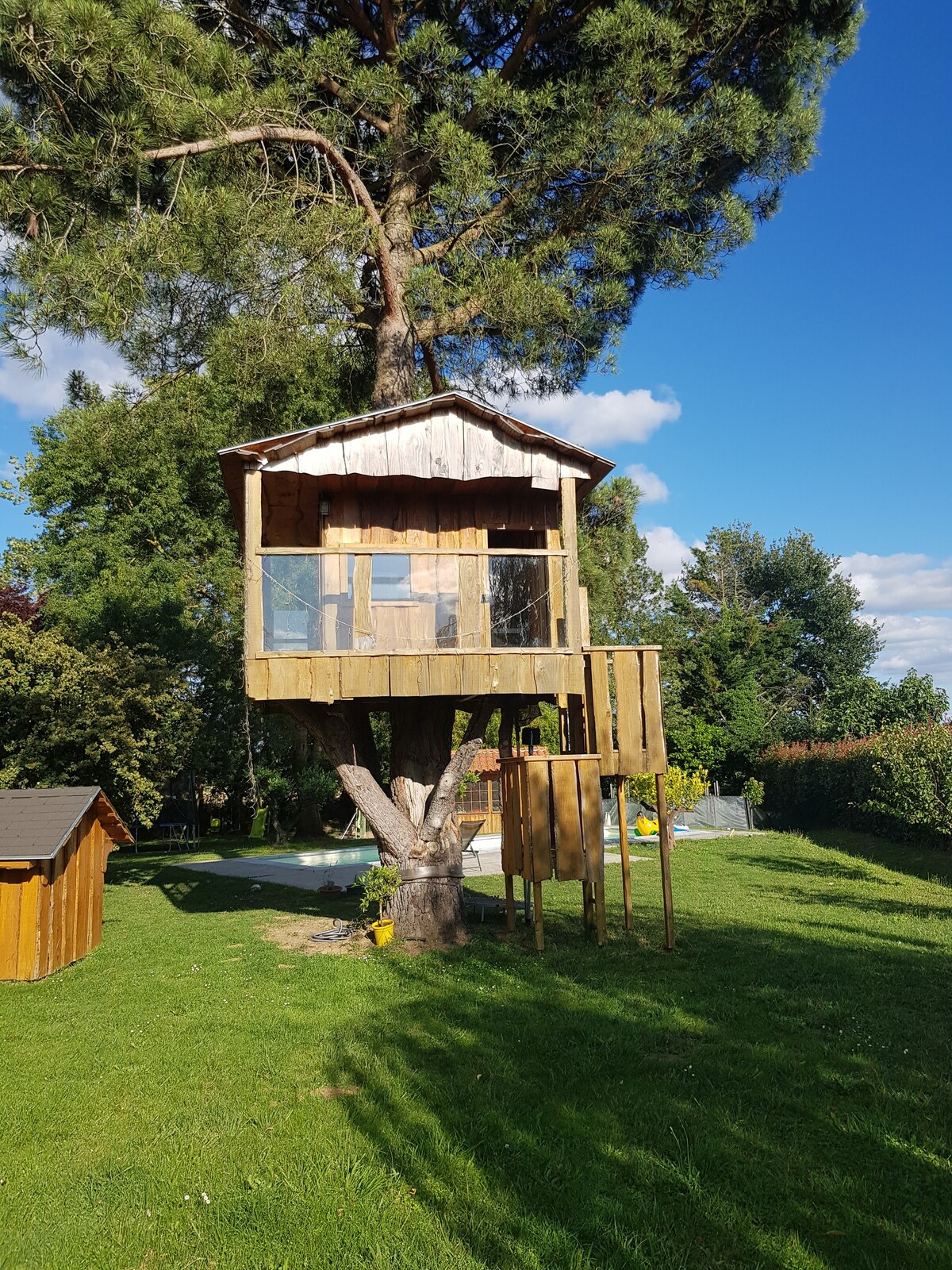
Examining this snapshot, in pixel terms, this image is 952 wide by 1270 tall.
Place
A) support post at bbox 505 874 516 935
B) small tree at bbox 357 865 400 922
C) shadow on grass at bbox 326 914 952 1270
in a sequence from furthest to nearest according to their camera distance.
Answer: support post at bbox 505 874 516 935 → small tree at bbox 357 865 400 922 → shadow on grass at bbox 326 914 952 1270

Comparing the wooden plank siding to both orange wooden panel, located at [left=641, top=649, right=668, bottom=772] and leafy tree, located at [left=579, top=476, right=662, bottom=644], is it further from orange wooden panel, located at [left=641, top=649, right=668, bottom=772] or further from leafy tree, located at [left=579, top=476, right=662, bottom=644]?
leafy tree, located at [left=579, top=476, right=662, bottom=644]

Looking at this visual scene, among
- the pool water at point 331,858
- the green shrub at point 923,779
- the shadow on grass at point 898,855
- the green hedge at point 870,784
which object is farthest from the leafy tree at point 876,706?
the pool water at point 331,858

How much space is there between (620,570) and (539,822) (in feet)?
78.4

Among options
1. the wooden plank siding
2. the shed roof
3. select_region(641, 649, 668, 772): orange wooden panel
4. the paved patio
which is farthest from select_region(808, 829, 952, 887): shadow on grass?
the shed roof

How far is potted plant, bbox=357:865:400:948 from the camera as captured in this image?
10.2 m

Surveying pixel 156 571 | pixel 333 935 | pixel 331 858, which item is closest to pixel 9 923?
pixel 333 935

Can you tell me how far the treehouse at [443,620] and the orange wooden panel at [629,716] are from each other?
0.06ft

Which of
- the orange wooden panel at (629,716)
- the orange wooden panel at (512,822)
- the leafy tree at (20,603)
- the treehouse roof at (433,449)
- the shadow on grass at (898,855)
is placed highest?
the leafy tree at (20,603)

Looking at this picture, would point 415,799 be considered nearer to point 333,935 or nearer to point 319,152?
point 333,935

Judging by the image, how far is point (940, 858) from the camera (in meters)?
17.4

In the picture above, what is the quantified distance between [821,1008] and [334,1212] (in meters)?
4.31

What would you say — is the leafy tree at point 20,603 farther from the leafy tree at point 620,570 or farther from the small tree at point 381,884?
the leafy tree at point 620,570

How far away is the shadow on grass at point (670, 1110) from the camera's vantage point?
3.86m

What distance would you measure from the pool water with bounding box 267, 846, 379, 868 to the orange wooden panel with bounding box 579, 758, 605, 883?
12470 mm
